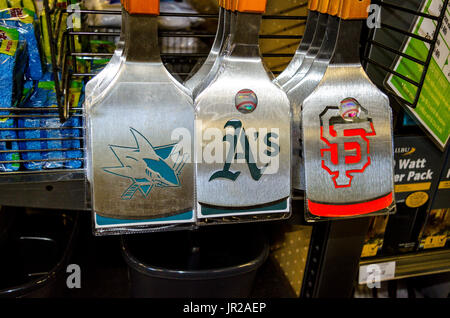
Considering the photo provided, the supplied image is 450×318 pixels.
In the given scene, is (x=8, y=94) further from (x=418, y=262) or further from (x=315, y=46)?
(x=418, y=262)

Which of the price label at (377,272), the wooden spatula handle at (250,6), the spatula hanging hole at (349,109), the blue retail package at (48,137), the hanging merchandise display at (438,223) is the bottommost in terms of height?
the price label at (377,272)

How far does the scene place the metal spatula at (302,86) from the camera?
2.36ft

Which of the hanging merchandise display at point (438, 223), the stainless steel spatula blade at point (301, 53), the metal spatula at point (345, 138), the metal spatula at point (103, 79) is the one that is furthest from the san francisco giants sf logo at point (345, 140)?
the hanging merchandise display at point (438, 223)

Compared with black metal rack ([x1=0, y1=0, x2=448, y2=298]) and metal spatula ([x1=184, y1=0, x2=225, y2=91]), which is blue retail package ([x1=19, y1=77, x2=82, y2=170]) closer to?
black metal rack ([x1=0, y1=0, x2=448, y2=298])

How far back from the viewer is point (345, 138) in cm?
73

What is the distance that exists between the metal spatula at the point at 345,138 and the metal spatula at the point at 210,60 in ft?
0.59

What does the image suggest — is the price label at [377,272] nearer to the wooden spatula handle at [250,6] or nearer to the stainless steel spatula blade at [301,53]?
the stainless steel spatula blade at [301,53]

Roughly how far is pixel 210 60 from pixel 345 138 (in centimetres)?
27

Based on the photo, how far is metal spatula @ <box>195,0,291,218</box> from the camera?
2.21 ft

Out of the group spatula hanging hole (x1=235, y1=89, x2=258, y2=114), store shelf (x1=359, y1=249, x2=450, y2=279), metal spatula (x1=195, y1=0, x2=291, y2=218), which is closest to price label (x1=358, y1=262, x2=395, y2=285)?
store shelf (x1=359, y1=249, x2=450, y2=279)

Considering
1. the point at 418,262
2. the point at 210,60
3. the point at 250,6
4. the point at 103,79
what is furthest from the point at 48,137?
the point at 418,262

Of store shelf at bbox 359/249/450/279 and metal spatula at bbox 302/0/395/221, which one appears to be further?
store shelf at bbox 359/249/450/279

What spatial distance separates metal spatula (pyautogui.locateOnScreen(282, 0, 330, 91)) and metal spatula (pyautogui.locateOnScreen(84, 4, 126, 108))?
293 mm
